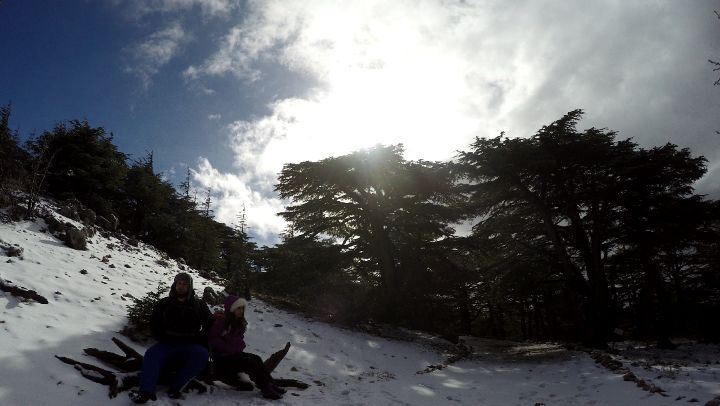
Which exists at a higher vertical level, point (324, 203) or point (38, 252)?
point (324, 203)

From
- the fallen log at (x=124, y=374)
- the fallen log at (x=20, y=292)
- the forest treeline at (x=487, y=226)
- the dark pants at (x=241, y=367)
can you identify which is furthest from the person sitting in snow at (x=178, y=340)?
the forest treeline at (x=487, y=226)

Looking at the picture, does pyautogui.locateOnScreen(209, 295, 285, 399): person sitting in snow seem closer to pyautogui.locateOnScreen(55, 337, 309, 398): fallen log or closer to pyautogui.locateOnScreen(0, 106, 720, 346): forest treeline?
pyautogui.locateOnScreen(55, 337, 309, 398): fallen log

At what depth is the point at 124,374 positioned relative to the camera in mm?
4832

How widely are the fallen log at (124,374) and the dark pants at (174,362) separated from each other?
0.99 ft

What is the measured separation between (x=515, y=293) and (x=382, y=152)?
8888 mm

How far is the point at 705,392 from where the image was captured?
226 inches

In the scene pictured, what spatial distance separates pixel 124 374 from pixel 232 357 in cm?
139

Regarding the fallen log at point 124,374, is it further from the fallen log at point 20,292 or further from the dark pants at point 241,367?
the fallen log at point 20,292

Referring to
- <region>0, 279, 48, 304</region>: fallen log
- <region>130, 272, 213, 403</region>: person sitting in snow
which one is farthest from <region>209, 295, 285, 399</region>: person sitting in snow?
<region>0, 279, 48, 304</region>: fallen log

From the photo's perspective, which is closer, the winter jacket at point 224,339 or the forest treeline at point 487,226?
the winter jacket at point 224,339

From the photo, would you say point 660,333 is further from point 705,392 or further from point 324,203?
point 324,203

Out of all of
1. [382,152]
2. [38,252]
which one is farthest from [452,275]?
[38,252]

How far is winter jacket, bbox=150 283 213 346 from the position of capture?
15.9ft

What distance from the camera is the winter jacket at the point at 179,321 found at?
4836 millimetres
